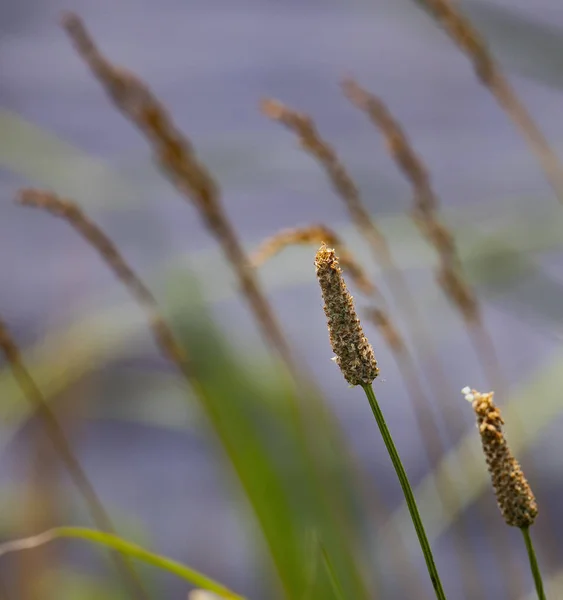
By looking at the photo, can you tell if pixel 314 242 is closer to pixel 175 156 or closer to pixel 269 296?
pixel 175 156

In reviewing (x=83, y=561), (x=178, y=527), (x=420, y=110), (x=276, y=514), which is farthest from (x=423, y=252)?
(x=420, y=110)

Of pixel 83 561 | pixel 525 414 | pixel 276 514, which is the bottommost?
pixel 276 514

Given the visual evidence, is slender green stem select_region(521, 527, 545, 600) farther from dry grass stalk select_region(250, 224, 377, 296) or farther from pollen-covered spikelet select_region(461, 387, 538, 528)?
dry grass stalk select_region(250, 224, 377, 296)

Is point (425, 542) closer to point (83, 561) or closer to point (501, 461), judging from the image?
point (501, 461)

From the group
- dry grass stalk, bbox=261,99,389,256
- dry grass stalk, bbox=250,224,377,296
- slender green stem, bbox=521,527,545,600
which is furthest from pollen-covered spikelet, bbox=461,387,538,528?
dry grass stalk, bbox=261,99,389,256

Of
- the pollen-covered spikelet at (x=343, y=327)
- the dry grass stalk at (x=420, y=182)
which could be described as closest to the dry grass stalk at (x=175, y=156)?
the dry grass stalk at (x=420, y=182)

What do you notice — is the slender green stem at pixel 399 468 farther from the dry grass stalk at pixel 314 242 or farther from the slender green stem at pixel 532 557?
the dry grass stalk at pixel 314 242
